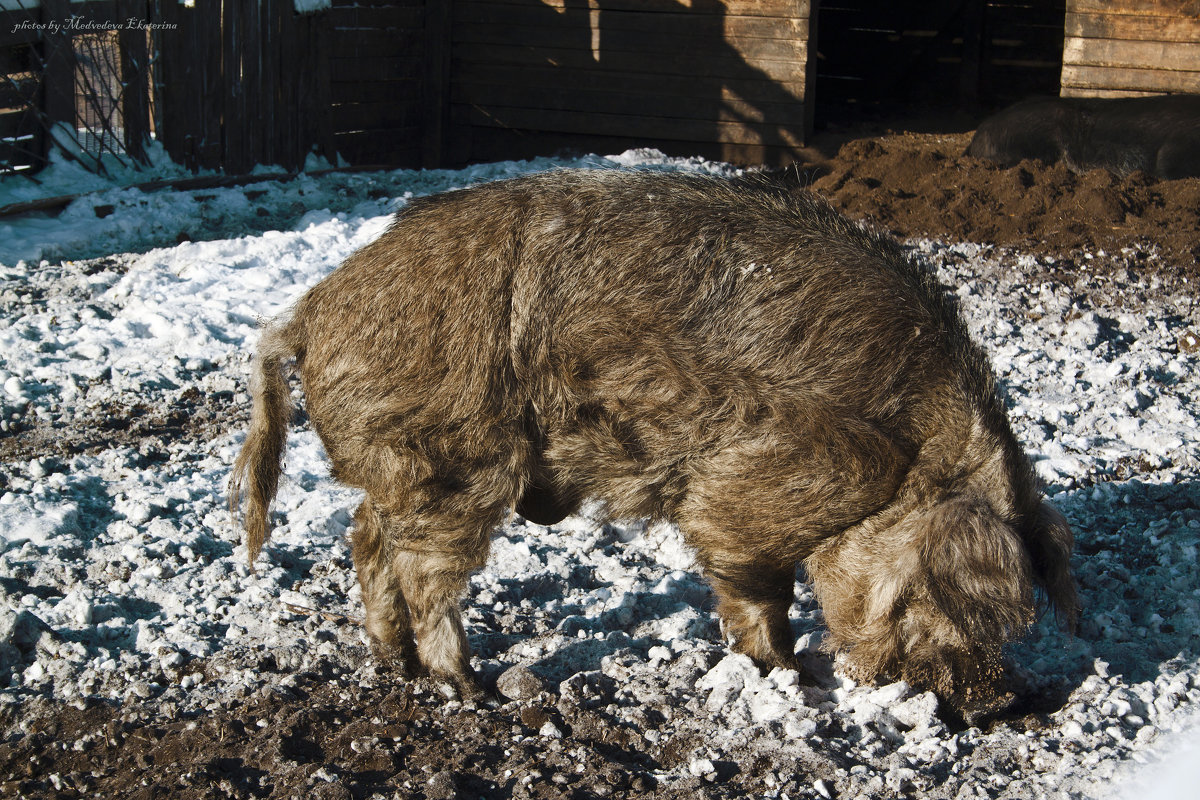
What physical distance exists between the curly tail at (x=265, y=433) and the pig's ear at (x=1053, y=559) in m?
2.11

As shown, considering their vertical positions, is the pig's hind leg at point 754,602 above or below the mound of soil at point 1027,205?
below

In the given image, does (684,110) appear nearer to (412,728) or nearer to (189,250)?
(189,250)

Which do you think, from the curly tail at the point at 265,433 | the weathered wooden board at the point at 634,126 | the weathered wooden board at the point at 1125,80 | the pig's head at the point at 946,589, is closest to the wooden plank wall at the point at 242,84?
the weathered wooden board at the point at 634,126

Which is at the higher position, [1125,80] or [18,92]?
[1125,80]

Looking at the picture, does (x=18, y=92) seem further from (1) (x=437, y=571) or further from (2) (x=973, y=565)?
(2) (x=973, y=565)

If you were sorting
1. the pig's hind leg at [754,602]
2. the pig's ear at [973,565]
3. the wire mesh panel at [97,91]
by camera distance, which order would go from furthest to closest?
the wire mesh panel at [97,91] < the pig's hind leg at [754,602] < the pig's ear at [973,565]

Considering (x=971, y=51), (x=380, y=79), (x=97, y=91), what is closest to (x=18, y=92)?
(x=97, y=91)

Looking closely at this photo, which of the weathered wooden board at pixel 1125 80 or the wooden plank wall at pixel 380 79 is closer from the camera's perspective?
the weathered wooden board at pixel 1125 80

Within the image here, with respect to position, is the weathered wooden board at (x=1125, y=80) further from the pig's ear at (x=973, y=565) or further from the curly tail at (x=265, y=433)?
the curly tail at (x=265, y=433)

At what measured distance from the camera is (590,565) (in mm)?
3855

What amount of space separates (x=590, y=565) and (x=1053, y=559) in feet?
5.19

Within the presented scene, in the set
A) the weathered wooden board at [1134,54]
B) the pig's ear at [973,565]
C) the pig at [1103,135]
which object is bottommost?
the pig's ear at [973,565]

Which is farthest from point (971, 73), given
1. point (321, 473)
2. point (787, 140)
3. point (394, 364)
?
point (394, 364)

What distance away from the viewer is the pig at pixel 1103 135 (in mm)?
8055
